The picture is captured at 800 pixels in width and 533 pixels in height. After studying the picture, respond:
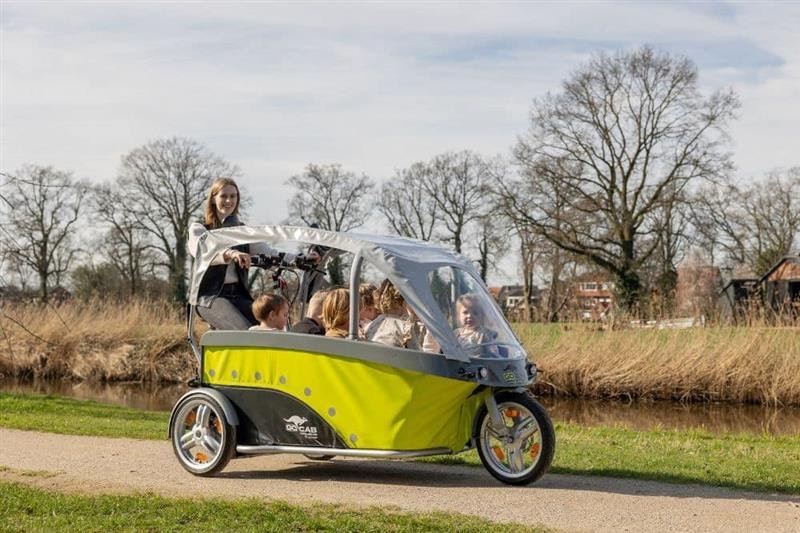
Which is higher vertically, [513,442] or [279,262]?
[279,262]

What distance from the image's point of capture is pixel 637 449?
11.8 m

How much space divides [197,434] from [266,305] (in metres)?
1.20

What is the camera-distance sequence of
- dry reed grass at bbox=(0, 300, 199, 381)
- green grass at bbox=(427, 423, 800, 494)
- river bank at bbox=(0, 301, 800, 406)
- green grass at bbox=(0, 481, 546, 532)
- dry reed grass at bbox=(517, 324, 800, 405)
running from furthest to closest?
dry reed grass at bbox=(0, 300, 199, 381) < river bank at bbox=(0, 301, 800, 406) < dry reed grass at bbox=(517, 324, 800, 405) < green grass at bbox=(427, 423, 800, 494) < green grass at bbox=(0, 481, 546, 532)

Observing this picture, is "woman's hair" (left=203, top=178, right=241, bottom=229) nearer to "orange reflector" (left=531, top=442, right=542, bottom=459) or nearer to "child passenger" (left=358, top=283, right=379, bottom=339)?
"child passenger" (left=358, top=283, right=379, bottom=339)

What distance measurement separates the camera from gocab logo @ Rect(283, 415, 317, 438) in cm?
848

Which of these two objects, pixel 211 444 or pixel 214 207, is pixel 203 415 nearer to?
pixel 211 444

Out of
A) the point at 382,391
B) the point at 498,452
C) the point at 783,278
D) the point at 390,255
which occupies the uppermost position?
the point at 783,278

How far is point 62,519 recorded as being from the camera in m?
6.90

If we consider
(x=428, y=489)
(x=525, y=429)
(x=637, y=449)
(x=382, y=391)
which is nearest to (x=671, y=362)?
(x=637, y=449)

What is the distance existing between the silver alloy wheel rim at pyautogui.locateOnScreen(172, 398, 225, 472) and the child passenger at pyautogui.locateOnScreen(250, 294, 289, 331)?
31.6 inches

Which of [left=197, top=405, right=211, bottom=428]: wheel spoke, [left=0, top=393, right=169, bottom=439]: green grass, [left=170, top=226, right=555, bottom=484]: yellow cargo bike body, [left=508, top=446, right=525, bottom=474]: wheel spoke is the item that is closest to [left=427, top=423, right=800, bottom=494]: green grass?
[left=508, top=446, right=525, bottom=474]: wheel spoke

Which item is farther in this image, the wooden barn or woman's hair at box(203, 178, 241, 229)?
the wooden barn

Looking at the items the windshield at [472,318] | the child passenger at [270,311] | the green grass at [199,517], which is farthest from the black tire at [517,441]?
the child passenger at [270,311]

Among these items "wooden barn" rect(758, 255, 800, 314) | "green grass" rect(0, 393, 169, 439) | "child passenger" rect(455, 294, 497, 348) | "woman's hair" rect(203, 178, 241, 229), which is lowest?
"green grass" rect(0, 393, 169, 439)
